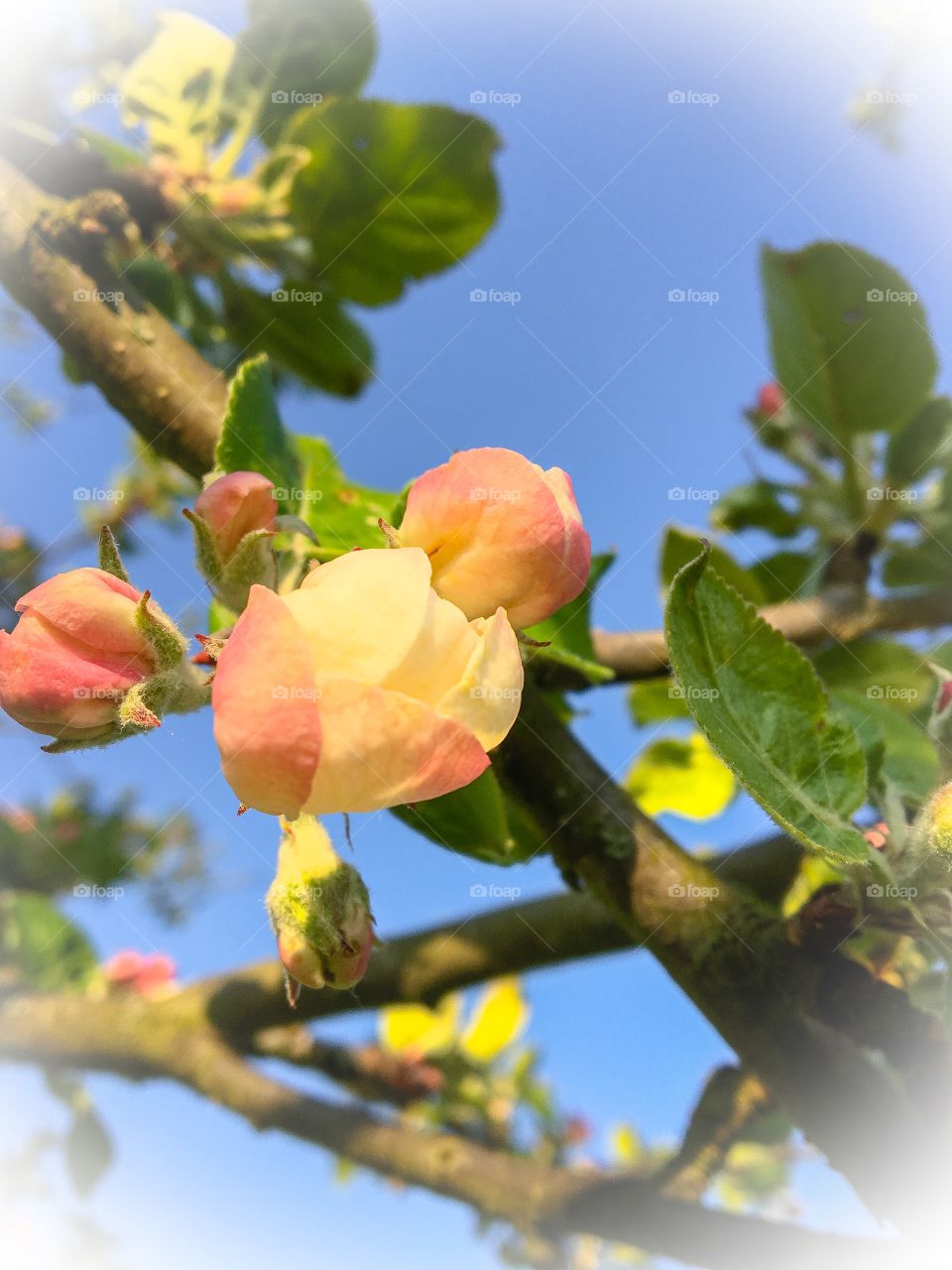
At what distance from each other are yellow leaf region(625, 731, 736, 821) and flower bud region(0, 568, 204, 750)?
0.81 meters

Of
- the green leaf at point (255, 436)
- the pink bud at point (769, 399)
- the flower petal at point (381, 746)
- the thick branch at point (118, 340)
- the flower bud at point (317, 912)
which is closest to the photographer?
the flower petal at point (381, 746)

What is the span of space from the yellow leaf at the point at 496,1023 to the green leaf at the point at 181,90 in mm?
1829

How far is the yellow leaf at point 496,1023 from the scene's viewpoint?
2127 millimetres

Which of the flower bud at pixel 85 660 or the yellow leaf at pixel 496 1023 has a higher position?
the flower bud at pixel 85 660

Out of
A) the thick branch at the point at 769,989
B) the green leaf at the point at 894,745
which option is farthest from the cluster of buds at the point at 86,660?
the green leaf at the point at 894,745

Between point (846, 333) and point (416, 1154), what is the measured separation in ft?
3.82

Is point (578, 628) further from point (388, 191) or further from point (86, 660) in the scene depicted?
point (388, 191)

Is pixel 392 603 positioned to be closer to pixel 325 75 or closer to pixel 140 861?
pixel 325 75

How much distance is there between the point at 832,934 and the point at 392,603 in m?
0.43

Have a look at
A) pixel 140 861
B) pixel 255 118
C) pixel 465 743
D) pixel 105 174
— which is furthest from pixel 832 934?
pixel 140 861

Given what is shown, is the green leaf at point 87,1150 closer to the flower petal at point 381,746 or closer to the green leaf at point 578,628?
the green leaf at point 578,628

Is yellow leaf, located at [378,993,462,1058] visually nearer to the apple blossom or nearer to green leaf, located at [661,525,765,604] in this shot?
green leaf, located at [661,525,765,604]

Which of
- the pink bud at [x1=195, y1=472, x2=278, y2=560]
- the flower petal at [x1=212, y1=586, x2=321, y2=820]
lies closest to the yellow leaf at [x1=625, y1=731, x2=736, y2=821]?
the pink bud at [x1=195, y1=472, x2=278, y2=560]

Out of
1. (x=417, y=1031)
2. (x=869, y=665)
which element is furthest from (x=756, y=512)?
(x=417, y=1031)
